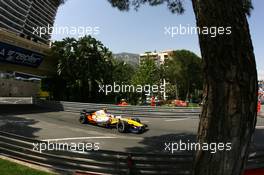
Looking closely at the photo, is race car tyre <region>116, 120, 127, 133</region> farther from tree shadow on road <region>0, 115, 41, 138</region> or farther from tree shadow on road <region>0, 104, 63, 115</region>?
tree shadow on road <region>0, 104, 63, 115</region>

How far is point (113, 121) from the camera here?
1730 centimetres

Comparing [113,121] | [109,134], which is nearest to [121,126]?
[109,134]

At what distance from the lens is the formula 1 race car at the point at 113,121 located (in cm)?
1635

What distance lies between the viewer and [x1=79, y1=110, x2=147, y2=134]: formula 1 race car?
16.4 metres

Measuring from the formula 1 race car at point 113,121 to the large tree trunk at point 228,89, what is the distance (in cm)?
1238

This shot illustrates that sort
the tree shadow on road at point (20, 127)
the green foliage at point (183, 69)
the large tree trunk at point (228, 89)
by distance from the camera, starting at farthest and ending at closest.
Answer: the green foliage at point (183, 69) → the tree shadow on road at point (20, 127) → the large tree trunk at point (228, 89)

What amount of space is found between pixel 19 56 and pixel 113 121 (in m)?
13.6

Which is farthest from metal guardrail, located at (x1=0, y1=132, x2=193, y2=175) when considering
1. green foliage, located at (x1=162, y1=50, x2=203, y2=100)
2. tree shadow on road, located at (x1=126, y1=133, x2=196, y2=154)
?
green foliage, located at (x1=162, y1=50, x2=203, y2=100)

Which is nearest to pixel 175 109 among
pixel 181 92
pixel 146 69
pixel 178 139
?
pixel 178 139

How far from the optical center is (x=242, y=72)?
3.82 metres

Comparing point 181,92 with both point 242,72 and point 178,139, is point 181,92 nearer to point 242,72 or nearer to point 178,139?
point 178,139

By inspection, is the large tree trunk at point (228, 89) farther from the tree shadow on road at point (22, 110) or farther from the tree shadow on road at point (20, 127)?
the tree shadow on road at point (22, 110)

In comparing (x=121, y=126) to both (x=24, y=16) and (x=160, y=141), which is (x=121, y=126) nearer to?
(x=160, y=141)

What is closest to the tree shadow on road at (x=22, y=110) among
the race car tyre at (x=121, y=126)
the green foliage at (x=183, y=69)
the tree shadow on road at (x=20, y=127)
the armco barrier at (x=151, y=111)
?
the armco barrier at (x=151, y=111)
